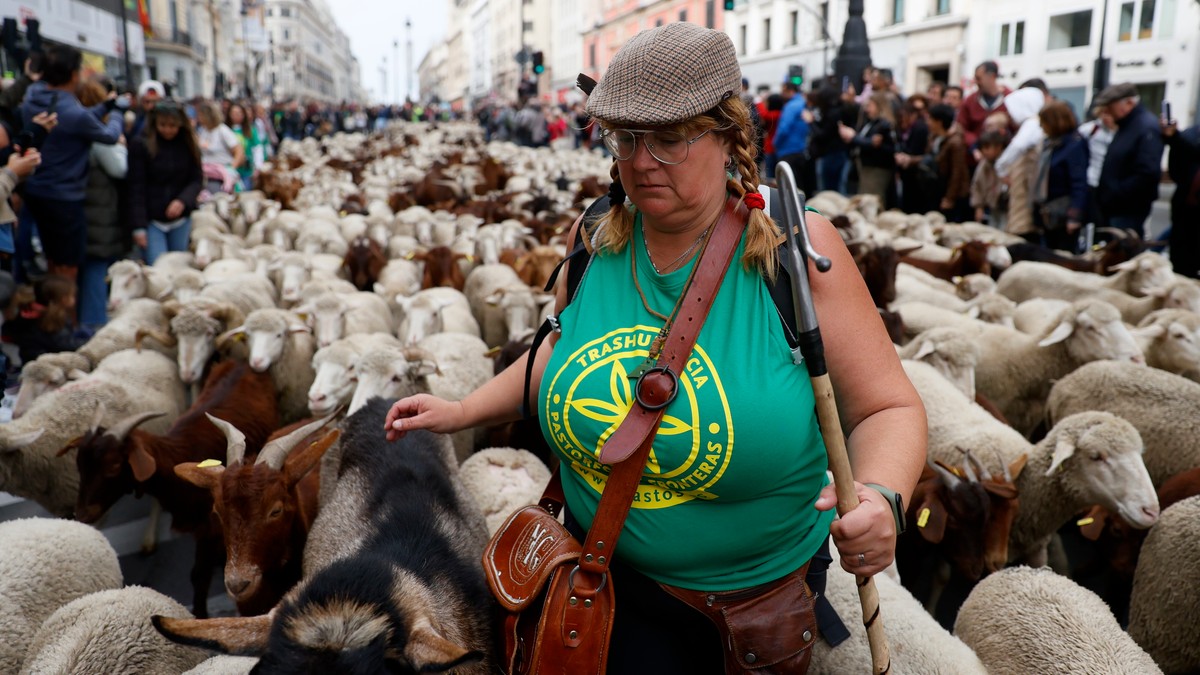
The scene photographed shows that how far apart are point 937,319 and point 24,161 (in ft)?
20.5

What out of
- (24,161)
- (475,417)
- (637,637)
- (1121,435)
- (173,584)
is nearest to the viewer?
(637,637)

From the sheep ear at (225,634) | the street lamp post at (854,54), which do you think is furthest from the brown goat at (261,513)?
the street lamp post at (854,54)

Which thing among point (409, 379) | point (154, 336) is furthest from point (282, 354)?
point (409, 379)

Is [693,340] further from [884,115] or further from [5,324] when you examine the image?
[884,115]

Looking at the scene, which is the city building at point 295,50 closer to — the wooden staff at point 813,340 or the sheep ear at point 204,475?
the sheep ear at point 204,475

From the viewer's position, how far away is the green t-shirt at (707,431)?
152 cm

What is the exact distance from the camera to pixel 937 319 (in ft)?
19.9

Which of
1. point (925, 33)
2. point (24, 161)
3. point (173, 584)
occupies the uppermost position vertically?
point (925, 33)

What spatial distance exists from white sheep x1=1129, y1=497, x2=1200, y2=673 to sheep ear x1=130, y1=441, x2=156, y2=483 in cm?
398

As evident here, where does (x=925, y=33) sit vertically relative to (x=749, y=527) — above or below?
above

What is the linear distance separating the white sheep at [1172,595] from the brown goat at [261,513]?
3089mm

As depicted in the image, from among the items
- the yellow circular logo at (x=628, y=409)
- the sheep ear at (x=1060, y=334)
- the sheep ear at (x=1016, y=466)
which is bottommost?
the sheep ear at (x=1016, y=466)

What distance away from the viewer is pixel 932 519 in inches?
130

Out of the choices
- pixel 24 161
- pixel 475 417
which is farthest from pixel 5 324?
pixel 475 417
